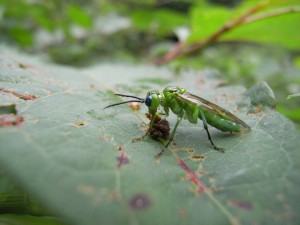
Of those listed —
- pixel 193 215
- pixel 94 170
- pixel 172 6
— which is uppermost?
pixel 172 6

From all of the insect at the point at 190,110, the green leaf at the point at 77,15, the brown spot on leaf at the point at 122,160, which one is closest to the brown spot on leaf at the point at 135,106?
the insect at the point at 190,110

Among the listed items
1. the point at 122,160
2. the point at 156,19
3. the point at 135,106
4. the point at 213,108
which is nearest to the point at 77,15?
the point at 156,19

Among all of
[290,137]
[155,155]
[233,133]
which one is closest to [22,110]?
[155,155]

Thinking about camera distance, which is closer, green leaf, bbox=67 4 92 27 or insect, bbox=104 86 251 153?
insect, bbox=104 86 251 153

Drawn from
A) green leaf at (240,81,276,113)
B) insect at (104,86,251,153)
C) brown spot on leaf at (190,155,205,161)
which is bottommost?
brown spot on leaf at (190,155,205,161)

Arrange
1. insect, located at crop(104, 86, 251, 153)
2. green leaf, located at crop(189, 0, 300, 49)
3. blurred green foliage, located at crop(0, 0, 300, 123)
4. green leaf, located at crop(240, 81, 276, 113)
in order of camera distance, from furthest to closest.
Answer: blurred green foliage, located at crop(0, 0, 300, 123)
green leaf, located at crop(189, 0, 300, 49)
green leaf, located at crop(240, 81, 276, 113)
insect, located at crop(104, 86, 251, 153)

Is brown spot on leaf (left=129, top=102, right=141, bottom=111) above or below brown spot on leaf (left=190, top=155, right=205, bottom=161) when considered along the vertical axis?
above

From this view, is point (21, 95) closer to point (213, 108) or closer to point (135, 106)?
point (135, 106)

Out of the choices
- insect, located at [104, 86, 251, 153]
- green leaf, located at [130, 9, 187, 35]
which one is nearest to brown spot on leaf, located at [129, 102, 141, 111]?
insect, located at [104, 86, 251, 153]

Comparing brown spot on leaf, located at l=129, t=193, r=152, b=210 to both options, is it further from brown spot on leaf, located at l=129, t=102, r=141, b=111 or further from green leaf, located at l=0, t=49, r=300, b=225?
brown spot on leaf, located at l=129, t=102, r=141, b=111

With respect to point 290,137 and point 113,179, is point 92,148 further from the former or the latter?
point 290,137
